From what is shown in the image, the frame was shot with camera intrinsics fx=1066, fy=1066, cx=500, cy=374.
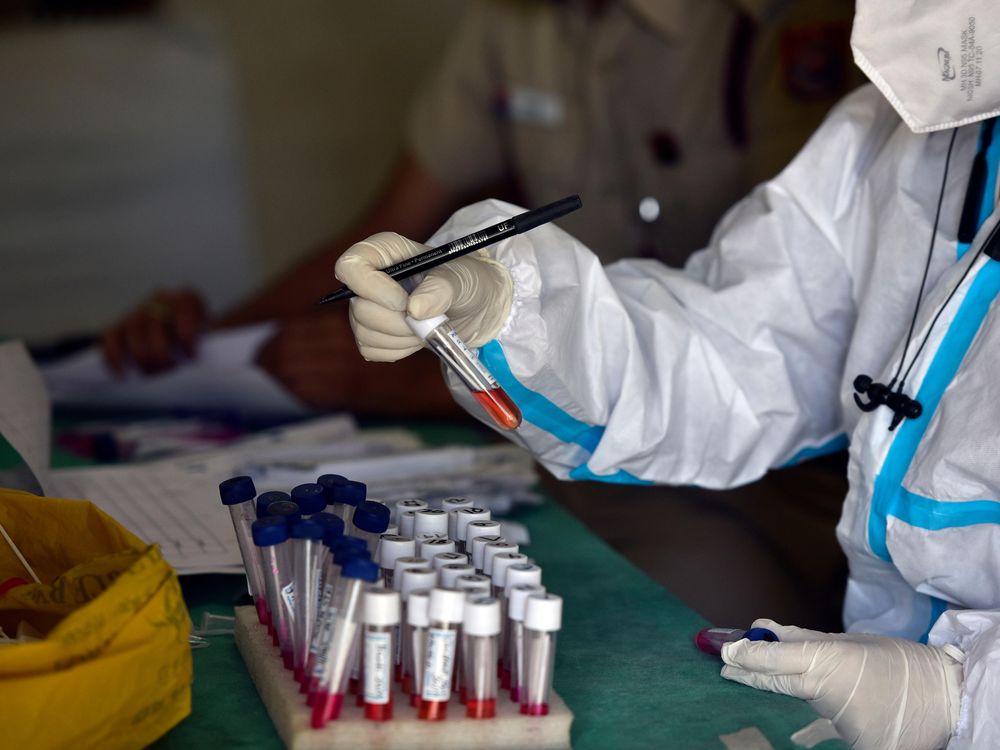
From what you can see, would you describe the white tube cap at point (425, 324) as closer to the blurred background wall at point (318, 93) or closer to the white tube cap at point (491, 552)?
the white tube cap at point (491, 552)

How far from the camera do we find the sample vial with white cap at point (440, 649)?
3.07 ft

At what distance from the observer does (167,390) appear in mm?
2459

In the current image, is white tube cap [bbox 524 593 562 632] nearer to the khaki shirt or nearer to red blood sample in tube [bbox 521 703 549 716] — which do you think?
red blood sample in tube [bbox 521 703 549 716]

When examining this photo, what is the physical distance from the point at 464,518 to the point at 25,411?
0.78 m

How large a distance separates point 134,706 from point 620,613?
2.07ft

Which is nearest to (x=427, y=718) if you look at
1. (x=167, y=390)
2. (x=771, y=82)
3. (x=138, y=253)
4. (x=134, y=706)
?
(x=134, y=706)

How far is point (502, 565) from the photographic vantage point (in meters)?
1.04

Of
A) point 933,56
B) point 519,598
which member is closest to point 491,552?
point 519,598

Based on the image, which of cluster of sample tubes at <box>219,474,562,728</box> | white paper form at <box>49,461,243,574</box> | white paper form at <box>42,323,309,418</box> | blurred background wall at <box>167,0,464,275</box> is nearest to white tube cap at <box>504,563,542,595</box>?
cluster of sample tubes at <box>219,474,562,728</box>

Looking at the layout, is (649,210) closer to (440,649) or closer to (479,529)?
(479,529)

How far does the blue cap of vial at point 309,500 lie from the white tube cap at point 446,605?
214 mm

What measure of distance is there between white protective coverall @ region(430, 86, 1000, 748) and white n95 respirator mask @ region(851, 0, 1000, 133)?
11 centimetres

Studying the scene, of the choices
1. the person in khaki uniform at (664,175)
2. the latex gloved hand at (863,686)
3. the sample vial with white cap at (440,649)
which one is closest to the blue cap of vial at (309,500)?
the sample vial with white cap at (440,649)

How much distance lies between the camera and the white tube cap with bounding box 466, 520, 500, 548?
1130 mm
